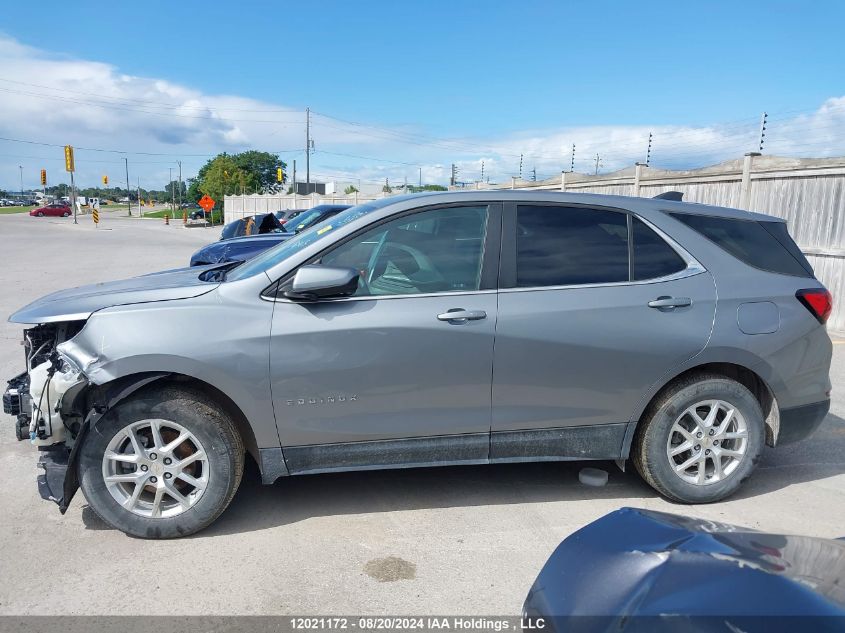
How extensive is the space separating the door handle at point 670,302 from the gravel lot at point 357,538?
48.6 inches

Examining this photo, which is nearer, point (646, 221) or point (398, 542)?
point (398, 542)

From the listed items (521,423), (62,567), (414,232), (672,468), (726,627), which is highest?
(414,232)

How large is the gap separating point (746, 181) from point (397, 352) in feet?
32.6

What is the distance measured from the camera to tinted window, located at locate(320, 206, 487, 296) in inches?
146

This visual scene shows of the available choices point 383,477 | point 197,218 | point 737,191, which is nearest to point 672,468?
point 383,477

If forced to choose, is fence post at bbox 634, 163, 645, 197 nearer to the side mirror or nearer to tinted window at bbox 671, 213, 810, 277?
tinted window at bbox 671, 213, 810, 277

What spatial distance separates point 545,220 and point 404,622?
A: 2.34m

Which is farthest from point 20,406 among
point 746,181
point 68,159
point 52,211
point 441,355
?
point 52,211

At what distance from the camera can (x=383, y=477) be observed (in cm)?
446

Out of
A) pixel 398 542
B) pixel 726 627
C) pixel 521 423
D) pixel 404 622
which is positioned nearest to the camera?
pixel 726 627

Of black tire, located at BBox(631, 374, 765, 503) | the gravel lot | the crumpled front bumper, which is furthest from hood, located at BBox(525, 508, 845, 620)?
the crumpled front bumper

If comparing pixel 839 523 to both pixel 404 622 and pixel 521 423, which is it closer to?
pixel 521 423

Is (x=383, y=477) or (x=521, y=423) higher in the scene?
(x=521, y=423)

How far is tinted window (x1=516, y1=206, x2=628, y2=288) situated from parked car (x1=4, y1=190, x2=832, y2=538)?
0.01 metres
